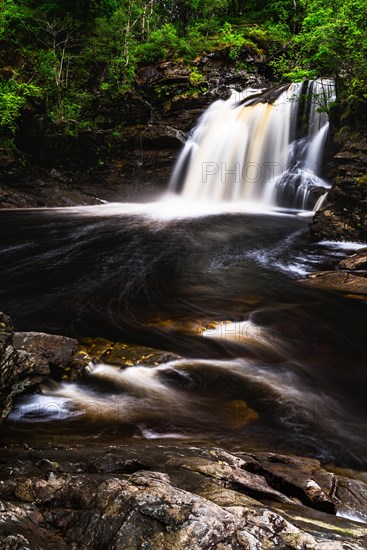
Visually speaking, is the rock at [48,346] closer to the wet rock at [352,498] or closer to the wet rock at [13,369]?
the wet rock at [13,369]

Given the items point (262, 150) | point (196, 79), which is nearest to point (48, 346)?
point (262, 150)

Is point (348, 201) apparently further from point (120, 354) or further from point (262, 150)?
point (120, 354)

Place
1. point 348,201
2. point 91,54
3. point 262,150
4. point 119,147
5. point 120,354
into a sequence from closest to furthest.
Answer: point 120,354 → point 348,201 → point 262,150 → point 119,147 → point 91,54

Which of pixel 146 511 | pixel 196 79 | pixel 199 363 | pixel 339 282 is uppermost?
pixel 196 79

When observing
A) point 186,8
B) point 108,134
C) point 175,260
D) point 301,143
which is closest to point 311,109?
point 301,143

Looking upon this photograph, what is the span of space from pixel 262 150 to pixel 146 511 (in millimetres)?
15477

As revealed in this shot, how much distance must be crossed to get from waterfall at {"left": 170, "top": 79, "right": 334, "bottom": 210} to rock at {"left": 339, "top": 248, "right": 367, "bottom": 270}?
18.4ft

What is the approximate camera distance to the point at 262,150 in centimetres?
1562

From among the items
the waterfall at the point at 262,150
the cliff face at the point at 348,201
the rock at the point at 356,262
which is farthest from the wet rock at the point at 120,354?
the waterfall at the point at 262,150

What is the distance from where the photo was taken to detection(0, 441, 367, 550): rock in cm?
167

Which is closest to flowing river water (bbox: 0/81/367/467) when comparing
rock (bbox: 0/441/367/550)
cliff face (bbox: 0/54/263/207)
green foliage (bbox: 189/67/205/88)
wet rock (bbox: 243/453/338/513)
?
wet rock (bbox: 243/453/338/513)

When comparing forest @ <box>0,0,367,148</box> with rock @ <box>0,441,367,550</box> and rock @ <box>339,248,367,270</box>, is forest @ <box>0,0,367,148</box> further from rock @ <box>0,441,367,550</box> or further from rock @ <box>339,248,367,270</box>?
rock @ <box>0,441,367,550</box>

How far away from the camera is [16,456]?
99.0 inches

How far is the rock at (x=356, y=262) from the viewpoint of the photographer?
8.30m
